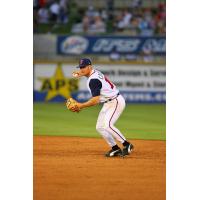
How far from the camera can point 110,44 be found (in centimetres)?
2317

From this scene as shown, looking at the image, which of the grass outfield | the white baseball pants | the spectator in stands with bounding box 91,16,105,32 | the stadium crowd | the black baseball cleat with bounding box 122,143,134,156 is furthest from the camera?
the spectator in stands with bounding box 91,16,105,32

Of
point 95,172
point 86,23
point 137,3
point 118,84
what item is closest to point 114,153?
point 95,172

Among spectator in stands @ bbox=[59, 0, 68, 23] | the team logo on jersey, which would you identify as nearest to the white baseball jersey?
the team logo on jersey

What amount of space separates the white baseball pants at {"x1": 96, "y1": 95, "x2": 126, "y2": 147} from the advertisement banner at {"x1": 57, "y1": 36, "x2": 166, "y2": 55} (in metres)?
12.9

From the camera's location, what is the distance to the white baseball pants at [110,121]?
1010cm

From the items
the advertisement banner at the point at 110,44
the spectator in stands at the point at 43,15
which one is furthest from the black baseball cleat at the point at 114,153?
the spectator in stands at the point at 43,15

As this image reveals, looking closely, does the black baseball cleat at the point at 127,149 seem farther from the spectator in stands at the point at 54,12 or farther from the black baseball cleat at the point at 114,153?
the spectator in stands at the point at 54,12

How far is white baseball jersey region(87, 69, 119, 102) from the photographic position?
9383 mm

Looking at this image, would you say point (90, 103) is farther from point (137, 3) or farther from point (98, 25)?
point (137, 3)

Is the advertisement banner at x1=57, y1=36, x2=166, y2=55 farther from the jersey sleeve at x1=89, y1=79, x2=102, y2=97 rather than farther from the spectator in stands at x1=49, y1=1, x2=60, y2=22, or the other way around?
the jersey sleeve at x1=89, y1=79, x2=102, y2=97

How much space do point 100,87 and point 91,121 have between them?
7.68 meters
